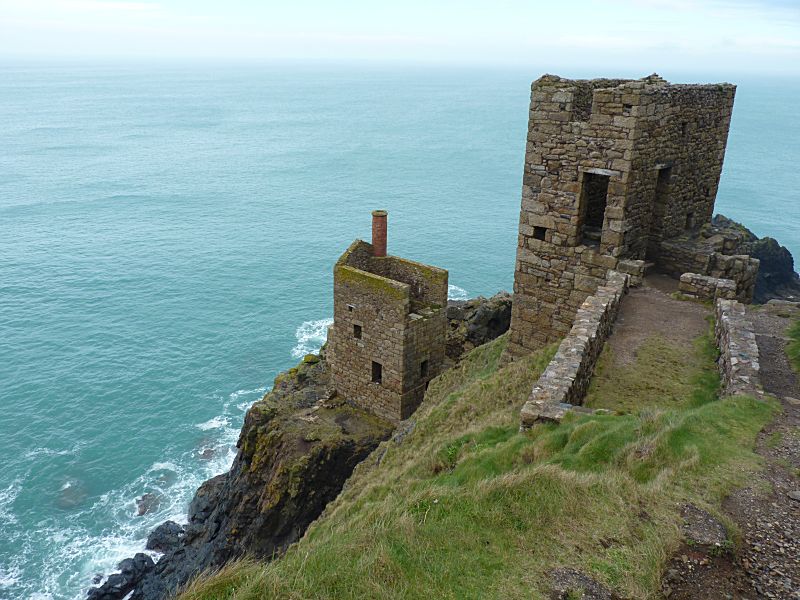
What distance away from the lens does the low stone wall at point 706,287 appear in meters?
15.8

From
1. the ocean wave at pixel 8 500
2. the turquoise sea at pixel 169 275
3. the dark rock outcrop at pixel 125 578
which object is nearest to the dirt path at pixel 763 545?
the dark rock outcrop at pixel 125 578

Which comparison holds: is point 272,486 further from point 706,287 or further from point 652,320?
point 706,287

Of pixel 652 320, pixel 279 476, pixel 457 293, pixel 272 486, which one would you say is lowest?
pixel 457 293

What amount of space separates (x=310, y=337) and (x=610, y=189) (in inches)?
1400

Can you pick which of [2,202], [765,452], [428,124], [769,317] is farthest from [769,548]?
[428,124]

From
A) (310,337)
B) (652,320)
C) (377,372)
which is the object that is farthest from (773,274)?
(652,320)

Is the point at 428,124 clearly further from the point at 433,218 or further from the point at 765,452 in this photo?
the point at 765,452

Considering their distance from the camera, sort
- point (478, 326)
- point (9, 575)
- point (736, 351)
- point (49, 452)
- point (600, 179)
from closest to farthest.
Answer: point (736, 351) → point (600, 179) → point (9, 575) → point (478, 326) → point (49, 452)

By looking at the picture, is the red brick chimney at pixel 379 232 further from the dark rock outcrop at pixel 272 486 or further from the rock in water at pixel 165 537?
the rock in water at pixel 165 537

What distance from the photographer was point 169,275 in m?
59.6

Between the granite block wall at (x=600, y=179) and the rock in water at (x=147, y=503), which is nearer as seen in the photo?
the granite block wall at (x=600, y=179)

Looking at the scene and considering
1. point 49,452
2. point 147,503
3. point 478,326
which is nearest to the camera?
point 478,326

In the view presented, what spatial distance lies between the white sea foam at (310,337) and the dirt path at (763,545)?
39536mm

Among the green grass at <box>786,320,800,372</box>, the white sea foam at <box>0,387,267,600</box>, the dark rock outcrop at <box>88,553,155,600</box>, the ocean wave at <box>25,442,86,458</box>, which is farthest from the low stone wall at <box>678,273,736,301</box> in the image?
the ocean wave at <box>25,442,86,458</box>
